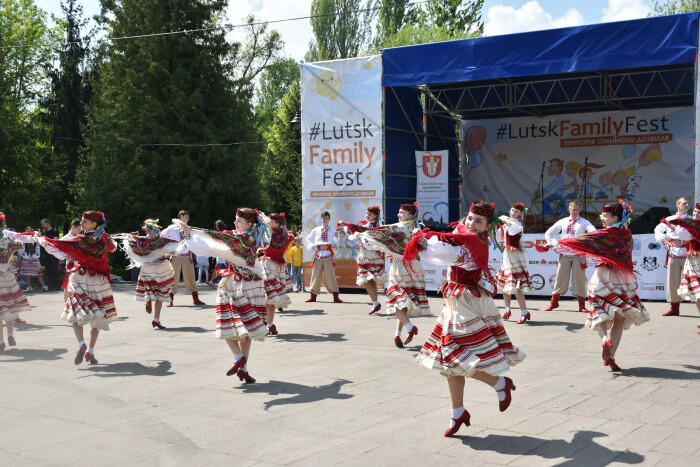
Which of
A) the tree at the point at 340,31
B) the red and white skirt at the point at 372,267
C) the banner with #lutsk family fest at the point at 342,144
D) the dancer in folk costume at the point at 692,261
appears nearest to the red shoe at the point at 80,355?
the red and white skirt at the point at 372,267

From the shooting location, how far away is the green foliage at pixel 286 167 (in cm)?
3750

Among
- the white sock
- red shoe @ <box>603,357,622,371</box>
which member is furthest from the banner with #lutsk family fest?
the white sock

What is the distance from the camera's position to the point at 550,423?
5.43 m

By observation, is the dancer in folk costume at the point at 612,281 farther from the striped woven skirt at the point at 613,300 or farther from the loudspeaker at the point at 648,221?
the loudspeaker at the point at 648,221

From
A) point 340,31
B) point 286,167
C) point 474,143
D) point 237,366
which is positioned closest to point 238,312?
point 237,366

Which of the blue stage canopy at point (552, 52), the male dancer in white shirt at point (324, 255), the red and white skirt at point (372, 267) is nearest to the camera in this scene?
the red and white skirt at point (372, 267)

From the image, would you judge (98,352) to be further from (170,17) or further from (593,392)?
(170,17)

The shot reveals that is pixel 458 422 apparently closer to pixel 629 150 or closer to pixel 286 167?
pixel 629 150

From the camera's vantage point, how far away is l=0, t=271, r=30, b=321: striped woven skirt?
9461 mm

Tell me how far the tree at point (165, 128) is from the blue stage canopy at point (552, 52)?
13.9 m

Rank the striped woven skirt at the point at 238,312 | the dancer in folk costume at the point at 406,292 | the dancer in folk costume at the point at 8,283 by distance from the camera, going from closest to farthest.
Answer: the striped woven skirt at the point at 238,312 < the dancer in folk costume at the point at 406,292 < the dancer in folk costume at the point at 8,283

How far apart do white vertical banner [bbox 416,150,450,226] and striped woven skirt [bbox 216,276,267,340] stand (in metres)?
11.0

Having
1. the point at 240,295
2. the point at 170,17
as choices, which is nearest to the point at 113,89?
the point at 170,17

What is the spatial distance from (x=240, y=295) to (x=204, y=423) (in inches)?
69.9
